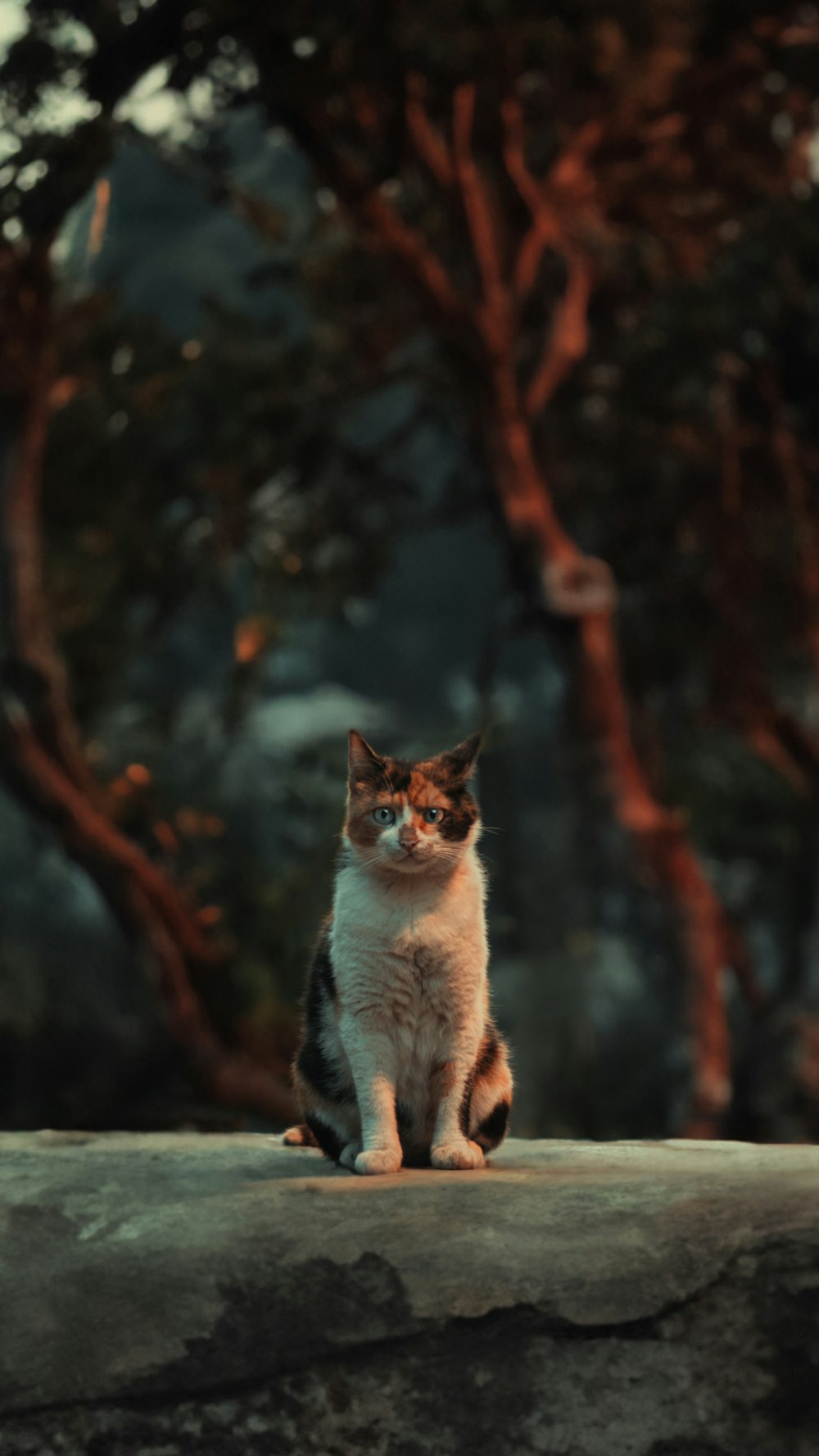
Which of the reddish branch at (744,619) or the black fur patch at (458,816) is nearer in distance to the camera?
the black fur patch at (458,816)

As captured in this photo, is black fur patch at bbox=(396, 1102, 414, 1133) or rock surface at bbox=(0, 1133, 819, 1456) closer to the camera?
rock surface at bbox=(0, 1133, 819, 1456)

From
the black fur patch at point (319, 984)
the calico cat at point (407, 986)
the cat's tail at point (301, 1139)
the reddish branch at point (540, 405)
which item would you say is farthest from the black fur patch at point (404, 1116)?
the reddish branch at point (540, 405)

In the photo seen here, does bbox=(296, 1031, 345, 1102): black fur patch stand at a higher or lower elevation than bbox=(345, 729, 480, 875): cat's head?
lower

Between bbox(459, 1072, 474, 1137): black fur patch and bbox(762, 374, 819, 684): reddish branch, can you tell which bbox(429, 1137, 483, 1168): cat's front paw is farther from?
bbox(762, 374, 819, 684): reddish branch

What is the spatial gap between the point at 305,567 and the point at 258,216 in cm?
372

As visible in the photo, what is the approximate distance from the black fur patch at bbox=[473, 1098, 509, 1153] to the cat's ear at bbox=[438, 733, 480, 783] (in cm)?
87

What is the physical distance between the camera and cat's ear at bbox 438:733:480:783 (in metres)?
4.09

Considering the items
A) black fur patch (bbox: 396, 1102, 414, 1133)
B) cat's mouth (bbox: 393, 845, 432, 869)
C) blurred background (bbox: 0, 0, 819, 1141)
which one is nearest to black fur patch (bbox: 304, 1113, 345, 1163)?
black fur patch (bbox: 396, 1102, 414, 1133)

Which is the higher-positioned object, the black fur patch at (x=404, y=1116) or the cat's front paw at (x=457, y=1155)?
the black fur patch at (x=404, y=1116)

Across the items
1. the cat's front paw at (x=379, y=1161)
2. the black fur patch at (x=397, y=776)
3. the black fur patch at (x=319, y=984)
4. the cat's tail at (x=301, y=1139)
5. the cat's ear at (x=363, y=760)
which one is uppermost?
the cat's ear at (x=363, y=760)

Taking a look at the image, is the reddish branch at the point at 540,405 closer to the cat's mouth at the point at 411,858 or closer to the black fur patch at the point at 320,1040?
the black fur patch at the point at 320,1040

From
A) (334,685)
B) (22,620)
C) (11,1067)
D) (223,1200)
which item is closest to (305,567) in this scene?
(22,620)

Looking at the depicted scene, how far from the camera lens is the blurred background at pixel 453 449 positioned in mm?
9766

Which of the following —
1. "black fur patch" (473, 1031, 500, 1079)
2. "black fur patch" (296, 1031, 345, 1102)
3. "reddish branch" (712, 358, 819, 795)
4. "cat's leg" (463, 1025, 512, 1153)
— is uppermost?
"black fur patch" (296, 1031, 345, 1102)
